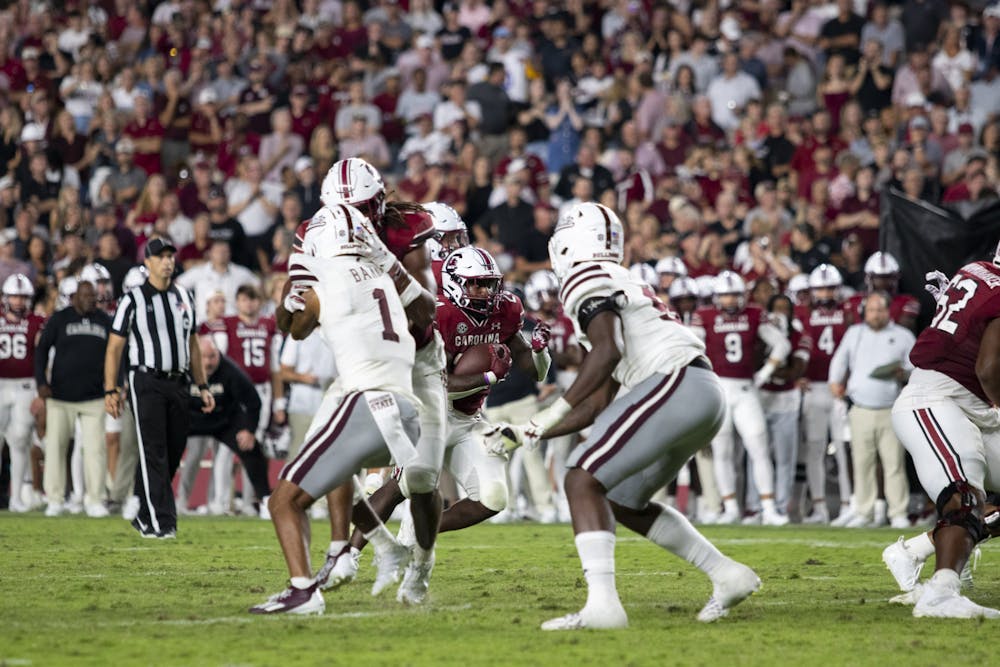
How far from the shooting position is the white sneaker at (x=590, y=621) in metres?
5.91

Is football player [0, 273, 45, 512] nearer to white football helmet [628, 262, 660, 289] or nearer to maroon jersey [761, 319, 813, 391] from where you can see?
white football helmet [628, 262, 660, 289]

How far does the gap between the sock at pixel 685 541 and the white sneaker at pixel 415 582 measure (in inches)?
44.2

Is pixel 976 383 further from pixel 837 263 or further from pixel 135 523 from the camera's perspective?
pixel 837 263

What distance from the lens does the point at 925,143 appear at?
15.5 metres

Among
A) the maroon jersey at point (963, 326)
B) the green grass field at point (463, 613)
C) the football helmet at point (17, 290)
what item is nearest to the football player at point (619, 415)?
the green grass field at point (463, 613)

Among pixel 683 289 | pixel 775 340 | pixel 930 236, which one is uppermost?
pixel 930 236

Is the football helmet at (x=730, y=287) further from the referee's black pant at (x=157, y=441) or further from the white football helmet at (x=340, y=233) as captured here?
the white football helmet at (x=340, y=233)

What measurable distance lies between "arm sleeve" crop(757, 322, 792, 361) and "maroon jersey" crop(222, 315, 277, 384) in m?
4.62

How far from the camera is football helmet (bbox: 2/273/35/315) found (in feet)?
47.2

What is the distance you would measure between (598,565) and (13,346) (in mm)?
9811

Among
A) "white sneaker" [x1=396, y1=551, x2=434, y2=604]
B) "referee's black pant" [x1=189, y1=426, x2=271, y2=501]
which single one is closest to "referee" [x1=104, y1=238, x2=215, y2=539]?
"referee's black pant" [x1=189, y1=426, x2=271, y2=501]

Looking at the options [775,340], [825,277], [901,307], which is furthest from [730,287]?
[901,307]

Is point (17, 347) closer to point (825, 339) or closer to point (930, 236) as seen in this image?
point (825, 339)

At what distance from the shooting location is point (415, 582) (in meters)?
6.86
